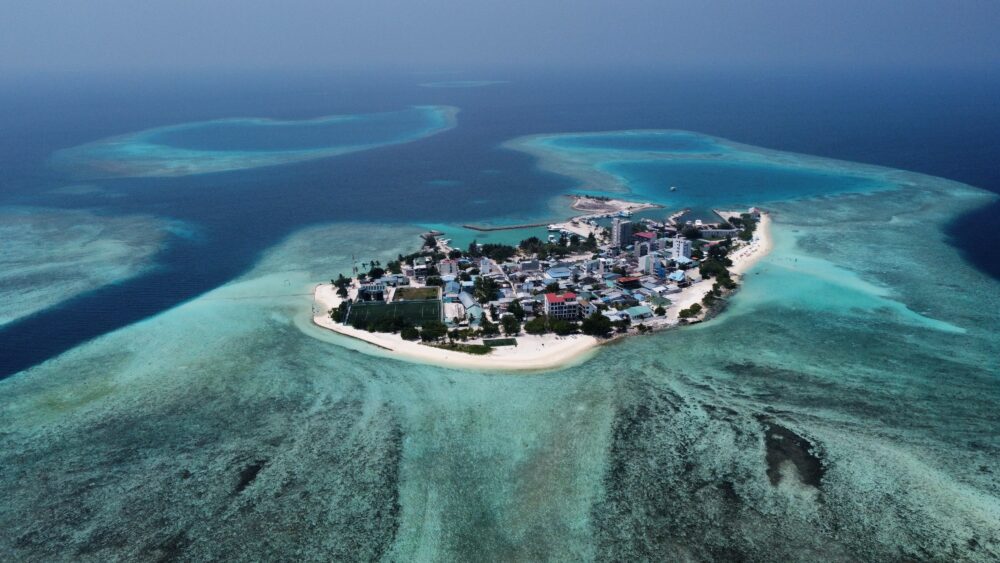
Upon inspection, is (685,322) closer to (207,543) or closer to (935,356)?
(935,356)

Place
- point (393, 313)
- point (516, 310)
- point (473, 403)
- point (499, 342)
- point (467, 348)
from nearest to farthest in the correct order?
point (473, 403) < point (467, 348) < point (499, 342) < point (516, 310) < point (393, 313)

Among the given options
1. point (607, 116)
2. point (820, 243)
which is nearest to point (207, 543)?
point (820, 243)

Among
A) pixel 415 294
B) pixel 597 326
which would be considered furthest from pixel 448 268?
pixel 597 326

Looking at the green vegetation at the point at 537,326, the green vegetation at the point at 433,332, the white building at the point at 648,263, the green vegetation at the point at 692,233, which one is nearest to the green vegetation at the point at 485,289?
the green vegetation at the point at 537,326

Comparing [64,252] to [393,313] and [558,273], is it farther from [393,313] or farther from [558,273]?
[558,273]

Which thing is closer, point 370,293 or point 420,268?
point 370,293

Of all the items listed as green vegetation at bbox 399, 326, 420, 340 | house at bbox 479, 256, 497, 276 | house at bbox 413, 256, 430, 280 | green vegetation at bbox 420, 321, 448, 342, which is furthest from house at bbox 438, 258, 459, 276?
green vegetation at bbox 399, 326, 420, 340
